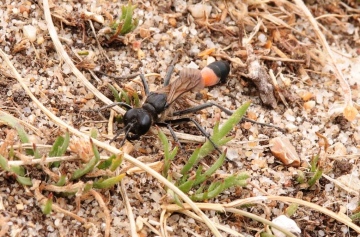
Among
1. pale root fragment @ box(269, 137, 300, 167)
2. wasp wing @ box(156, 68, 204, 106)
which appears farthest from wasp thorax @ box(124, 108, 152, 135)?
pale root fragment @ box(269, 137, 300, 167)

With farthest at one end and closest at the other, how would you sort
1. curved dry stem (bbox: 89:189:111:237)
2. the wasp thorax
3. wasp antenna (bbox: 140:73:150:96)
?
wasp antenna (bbox: 140:73:150:96), the wasp thorax, curved dry stem (bbox: 89:189:111:237)

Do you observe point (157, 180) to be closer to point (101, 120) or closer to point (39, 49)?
point (101, 120)

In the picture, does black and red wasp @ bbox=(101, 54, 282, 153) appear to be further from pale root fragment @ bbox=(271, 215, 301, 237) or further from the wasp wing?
pale root fragment @ bbox=(271, 215, 301, 237)

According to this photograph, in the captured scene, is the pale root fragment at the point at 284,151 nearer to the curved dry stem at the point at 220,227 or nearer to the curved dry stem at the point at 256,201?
the curved dry stem at the point at 256,201

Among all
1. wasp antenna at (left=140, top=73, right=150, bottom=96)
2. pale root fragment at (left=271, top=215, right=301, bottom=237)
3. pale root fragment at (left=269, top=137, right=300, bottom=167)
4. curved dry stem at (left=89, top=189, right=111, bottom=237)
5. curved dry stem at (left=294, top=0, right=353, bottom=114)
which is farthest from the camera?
curved dry stem at (left=294, top=0, right=353, bottom=114)

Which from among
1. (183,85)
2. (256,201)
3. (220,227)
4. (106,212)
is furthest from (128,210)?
(183,85)

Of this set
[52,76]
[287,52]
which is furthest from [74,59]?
[287,52]

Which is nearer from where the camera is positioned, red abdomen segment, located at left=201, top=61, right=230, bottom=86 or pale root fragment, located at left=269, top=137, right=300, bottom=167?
pale root fragment, located at left=269, top=137, right=300, bottom=167
